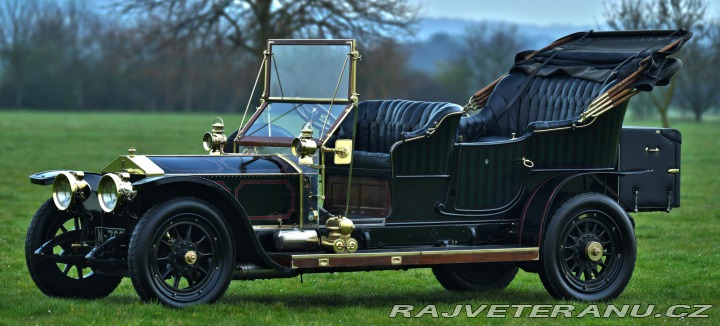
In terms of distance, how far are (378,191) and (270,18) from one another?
2212 centimetres

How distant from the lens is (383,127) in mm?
Result: 9742

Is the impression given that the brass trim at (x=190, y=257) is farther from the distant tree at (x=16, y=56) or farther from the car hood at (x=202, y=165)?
the distant tree at (x=16, y=56)

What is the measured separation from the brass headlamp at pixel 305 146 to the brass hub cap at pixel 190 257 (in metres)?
1.02

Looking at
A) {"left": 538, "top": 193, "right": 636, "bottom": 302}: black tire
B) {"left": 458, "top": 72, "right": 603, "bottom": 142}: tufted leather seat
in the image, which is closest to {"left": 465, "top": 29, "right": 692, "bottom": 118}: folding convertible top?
{"left": 458, "top": 72, "right": 603, "bottom": 142}: tufted leather seat

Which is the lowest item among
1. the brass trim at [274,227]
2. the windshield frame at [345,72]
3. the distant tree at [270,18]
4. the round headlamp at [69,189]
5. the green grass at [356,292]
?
the green grass at [356,292]

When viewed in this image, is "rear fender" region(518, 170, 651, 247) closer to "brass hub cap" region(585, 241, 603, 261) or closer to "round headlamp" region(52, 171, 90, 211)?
"brass hub cap" region(585, 241, 603, 261)

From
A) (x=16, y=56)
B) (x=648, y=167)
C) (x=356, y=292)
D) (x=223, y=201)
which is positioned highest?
(x=16, y=56)

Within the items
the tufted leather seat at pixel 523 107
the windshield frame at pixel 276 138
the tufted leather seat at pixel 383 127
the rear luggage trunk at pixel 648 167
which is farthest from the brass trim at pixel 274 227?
the rear luggage trunk at pixel 648 167

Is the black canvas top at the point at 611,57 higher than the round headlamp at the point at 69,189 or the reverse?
higher

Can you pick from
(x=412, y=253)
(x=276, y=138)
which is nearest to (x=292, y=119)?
(x=276, y=138)

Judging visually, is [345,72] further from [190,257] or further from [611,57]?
[611,57]

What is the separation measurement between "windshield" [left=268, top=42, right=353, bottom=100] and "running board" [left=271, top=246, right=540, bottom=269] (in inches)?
50.9

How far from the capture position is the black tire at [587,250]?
9211 mm

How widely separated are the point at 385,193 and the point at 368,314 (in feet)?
3.20
